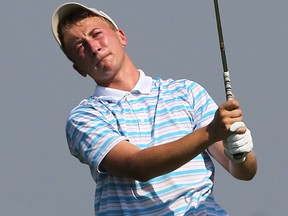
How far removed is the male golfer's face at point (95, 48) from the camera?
26.1 feet

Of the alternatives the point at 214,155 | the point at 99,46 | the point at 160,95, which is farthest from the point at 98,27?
the point at 214,155

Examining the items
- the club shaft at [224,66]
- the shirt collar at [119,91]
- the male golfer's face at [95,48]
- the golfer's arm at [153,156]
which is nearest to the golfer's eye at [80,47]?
the male golfer's face at [95,48]

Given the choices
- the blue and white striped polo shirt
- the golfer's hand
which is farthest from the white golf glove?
the blue and white striped polo shirt

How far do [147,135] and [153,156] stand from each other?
42 centimetres

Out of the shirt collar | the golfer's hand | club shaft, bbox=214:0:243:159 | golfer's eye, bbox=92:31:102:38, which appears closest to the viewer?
the golfer's hand

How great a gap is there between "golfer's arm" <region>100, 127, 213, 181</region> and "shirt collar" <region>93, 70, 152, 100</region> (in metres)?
0.55

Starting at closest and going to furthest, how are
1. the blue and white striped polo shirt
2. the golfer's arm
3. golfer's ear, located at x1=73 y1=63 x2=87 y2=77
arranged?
the golfer's arm → the blue and white striped polo shirt → golfer's ear, located at x1=73 y1=63 x2=87 y2=77

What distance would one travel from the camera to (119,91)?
7.88 meters

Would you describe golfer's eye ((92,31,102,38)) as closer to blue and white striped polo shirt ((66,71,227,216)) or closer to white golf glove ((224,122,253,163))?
blue and white striped polo shirt ((66,71,227,216))

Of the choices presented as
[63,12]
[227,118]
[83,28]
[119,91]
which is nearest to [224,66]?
[227,118]

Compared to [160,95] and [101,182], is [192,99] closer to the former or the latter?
[160,95]

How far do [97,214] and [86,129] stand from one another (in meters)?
0.57

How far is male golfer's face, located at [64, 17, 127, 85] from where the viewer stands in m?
7.95

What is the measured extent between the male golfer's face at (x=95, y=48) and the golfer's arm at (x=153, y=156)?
0.78m
